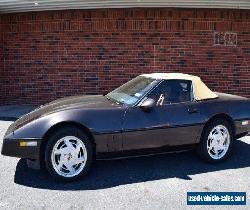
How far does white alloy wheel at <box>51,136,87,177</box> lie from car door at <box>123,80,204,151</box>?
0.60 m

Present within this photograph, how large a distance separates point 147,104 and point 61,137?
120 cm

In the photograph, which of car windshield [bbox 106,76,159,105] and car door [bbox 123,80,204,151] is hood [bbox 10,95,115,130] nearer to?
car windshield [bbox 106,76,159,105]

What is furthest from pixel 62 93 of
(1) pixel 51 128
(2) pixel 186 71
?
(1) pixel 51 128

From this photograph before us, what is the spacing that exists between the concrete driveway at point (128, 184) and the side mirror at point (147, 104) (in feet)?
2.87

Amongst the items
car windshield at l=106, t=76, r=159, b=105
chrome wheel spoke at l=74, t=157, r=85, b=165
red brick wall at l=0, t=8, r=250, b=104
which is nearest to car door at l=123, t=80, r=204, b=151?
car windshield at l=106, t=76, r=159, b=105

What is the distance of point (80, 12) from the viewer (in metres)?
8.59

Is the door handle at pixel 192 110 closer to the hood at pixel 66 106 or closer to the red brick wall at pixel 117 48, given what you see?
the hood at pixel 66 106

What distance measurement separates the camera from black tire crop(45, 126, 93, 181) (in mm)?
4043

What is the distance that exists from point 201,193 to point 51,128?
1.97 meters

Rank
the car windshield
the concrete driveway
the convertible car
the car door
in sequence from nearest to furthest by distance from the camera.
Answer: the concrete driveway → the convertible car → the car door → the car windshield

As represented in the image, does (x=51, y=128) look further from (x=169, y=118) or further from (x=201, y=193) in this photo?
(x=201, y=193)

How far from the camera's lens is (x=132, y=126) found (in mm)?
4340

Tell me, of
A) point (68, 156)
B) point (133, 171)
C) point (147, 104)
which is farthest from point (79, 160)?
point (147, 104)

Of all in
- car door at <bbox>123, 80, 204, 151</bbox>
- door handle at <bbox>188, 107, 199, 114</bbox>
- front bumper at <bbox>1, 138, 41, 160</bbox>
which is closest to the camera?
front bumper at <bbox>1, 138, 41, 160</bbox>
